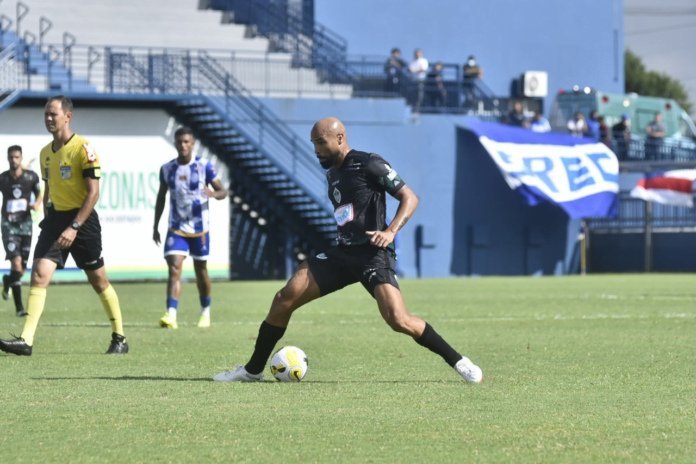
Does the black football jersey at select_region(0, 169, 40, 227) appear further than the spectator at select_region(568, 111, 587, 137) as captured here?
No

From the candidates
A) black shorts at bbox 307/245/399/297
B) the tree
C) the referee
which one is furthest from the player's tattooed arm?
the tree

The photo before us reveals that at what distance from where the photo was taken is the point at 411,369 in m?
9.04

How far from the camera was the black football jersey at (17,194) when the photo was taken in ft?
55.2

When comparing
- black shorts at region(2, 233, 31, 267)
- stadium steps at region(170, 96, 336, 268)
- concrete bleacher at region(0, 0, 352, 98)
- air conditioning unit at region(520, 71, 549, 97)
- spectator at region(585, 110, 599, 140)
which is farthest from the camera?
air conditioning unit at region(520, 71, 549, 97)

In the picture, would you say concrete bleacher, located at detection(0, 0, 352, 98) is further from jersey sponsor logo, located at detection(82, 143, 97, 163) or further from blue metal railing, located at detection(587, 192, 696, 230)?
jersey sponsor logo, located at detection(82, 143, 97, 163)

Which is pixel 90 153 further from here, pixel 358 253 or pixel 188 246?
pixel 188 246

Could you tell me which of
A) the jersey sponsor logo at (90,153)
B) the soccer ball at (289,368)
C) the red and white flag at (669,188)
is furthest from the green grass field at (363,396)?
the red and white flag at (669,188)

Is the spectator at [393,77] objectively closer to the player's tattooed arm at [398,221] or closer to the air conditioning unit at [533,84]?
the air conditioning unit at [533,84]

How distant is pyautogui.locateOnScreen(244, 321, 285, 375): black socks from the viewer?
8125 mm

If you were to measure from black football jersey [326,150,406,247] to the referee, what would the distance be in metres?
2.81

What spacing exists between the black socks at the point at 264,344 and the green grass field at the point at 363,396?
8.1 inches

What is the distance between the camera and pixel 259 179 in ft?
97.0

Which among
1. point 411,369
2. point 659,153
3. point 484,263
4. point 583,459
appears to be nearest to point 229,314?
point 411,369

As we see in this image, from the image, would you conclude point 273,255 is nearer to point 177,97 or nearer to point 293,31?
point 177,97
